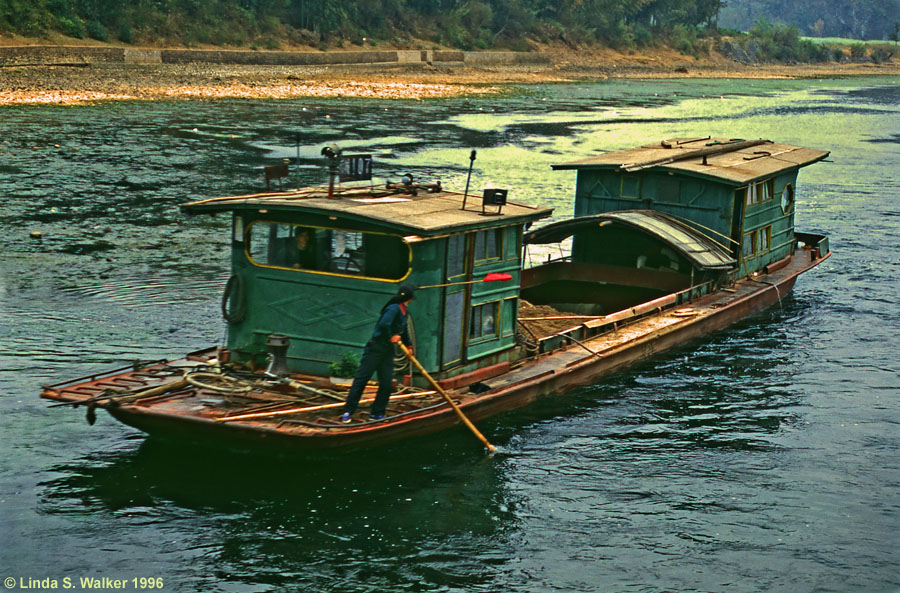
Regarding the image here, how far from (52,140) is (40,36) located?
3016 cm

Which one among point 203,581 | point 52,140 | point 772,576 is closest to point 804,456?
point 772,576

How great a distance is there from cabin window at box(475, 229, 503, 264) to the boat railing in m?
2.30

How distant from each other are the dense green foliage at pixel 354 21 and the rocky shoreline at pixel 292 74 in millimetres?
4137

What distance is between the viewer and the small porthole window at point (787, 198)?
80.0ft

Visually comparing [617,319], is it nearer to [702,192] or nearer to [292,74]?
[702,192]

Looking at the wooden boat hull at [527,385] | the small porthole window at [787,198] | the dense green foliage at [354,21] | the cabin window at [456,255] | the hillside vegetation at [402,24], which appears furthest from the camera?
the hillside vegetation at [402,24]

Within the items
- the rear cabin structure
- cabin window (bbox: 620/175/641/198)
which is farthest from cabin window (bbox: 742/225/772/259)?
cabin window (bbox: 620/175/641/198)

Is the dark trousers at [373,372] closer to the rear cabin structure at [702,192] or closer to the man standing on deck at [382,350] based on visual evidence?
the man standing on deck at [382,350]

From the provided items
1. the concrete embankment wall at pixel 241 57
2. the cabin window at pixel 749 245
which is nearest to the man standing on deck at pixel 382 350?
the cabin window at pixel 749 245

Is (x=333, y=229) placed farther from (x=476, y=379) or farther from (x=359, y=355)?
(x=476, y=379)

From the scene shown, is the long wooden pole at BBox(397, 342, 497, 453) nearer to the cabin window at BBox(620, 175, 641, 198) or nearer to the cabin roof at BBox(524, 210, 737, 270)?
the cabin roof at BBox(524, 210, 737, 270)

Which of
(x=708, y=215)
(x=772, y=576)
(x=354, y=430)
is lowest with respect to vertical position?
(x=772, y=576)

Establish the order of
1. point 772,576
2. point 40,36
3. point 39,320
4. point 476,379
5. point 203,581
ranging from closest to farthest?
point 203,581 → point 772,576 → point 476,379 → point 39,320 → point 40,36

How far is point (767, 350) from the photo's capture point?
2097cm
